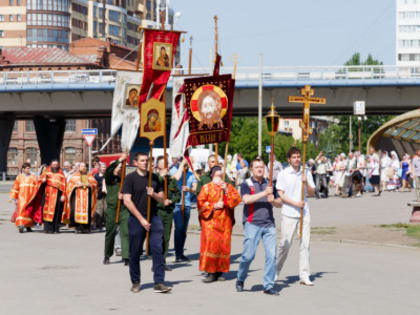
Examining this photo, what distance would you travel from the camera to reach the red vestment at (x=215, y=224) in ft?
39.3

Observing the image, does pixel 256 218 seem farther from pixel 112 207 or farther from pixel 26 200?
pixel 26 200

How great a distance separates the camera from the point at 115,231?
14.5m

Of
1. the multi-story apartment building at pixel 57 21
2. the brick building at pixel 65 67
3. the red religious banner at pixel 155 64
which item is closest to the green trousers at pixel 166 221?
the red religious banner at pixel 155 64

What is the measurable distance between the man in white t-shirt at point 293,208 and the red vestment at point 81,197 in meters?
9.61

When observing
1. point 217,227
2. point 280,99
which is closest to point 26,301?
point 217,227

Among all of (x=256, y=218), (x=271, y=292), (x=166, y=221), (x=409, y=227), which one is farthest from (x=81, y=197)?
(x=271, y=292)

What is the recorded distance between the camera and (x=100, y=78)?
60.8 meters

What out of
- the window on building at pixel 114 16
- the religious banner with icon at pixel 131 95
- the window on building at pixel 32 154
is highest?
the window on building at pixel 114 16

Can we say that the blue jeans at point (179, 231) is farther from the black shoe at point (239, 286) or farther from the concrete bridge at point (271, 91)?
the concrete bridge at point (271, 91)

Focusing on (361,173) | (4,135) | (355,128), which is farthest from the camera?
(355,128)

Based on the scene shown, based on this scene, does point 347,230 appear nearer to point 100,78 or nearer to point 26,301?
point 26,301

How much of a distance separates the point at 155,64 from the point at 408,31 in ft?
475

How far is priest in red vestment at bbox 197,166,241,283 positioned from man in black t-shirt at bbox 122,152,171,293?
0.94m

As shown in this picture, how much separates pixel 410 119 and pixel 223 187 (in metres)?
38.3
